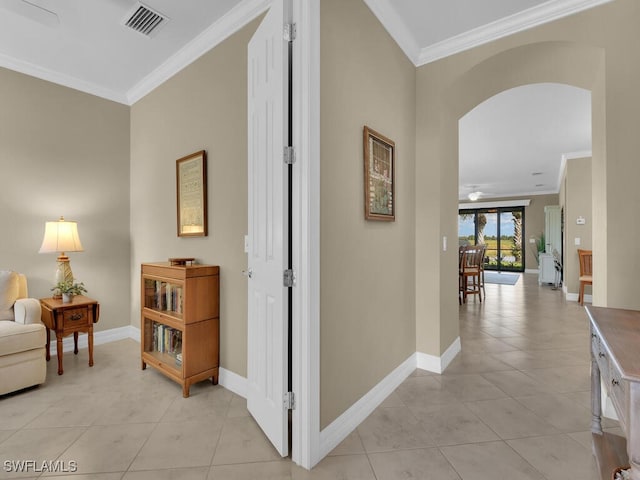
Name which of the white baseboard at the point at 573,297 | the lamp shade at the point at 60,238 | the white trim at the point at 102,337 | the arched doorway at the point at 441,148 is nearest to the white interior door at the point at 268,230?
the arched doorway at the point at 441,148

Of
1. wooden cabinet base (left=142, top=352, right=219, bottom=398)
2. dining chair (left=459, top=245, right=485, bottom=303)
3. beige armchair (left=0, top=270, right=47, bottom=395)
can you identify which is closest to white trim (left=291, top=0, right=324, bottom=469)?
wooden cabinet base (left=142, top=352, right=219, bottom=398)

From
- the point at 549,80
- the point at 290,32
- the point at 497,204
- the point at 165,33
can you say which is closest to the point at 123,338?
the point at 165,33

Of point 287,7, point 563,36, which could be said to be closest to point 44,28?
point 287,7

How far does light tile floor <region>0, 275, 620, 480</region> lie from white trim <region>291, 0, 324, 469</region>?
0.21 meters

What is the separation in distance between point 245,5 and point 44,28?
1673 millimetres

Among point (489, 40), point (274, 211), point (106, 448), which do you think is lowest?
point (106, 448)

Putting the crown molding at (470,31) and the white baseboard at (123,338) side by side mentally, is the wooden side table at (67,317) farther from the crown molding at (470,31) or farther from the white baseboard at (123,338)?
the crown molding at (470,31)

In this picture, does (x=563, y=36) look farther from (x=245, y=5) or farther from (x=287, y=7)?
(x=245, y=5)

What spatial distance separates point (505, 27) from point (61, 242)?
4117 mm

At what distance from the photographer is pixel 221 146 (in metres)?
2.53

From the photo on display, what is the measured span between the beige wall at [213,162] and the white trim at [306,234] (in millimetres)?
839

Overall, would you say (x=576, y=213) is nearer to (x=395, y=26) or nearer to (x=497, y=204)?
(x=497, y=204)

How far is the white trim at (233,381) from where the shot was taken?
2.30m

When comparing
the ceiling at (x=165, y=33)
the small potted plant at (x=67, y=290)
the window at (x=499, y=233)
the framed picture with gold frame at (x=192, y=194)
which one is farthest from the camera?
the window at (x=499, y=233)
